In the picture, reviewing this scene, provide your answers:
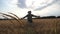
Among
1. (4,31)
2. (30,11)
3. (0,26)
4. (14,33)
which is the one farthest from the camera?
(30,11)

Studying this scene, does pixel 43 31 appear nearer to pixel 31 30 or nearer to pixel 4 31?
pixel 31 30

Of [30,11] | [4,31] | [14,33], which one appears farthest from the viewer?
[30,11]

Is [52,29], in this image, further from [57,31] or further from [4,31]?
[4,31]

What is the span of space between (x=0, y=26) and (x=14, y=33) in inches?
22.0

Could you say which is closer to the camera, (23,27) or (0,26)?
(23,27)

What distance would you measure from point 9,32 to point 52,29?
0.56 metres

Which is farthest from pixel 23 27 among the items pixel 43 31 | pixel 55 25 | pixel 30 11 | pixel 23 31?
pixel 30 11

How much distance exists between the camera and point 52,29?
243 centimetres

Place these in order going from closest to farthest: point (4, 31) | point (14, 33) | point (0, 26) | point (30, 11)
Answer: point (14, 33) → point (4, 31) → point (0, 26) → point (30, 11)

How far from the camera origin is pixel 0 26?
2.71 meters

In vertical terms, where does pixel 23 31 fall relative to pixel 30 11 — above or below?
below

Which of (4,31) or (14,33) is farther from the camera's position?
(4,31)

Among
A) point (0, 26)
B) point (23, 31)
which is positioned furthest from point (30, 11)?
point (23, 31)

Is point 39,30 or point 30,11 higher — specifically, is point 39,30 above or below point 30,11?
below
